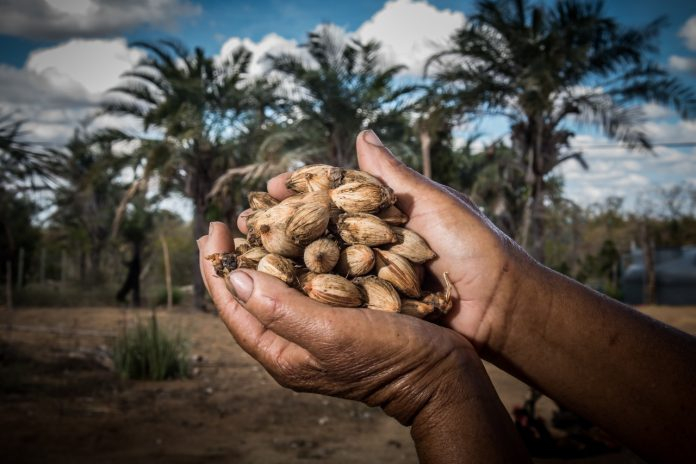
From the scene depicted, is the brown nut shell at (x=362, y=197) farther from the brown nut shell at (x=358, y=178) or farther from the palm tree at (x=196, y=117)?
the palm tree at (x=196, y=117)

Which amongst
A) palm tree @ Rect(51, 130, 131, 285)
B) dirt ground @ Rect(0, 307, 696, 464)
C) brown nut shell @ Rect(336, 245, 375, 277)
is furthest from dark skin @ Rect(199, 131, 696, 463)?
palm tree @ Rect(51, 130, 131, 285)

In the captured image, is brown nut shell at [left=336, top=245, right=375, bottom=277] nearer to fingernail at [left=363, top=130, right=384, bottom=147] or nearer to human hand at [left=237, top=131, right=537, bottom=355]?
human hand at [left=237, top=131, right=537, bottom=355]

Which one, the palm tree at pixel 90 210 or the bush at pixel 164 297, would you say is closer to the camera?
the bush at pixel 164 297

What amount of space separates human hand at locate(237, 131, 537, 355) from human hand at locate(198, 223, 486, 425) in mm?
332

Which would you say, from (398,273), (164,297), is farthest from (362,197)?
(164,297)

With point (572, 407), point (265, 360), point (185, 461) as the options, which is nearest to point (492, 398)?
point (572, 407)

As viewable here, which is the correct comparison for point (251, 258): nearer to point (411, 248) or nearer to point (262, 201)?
point (262, 201)

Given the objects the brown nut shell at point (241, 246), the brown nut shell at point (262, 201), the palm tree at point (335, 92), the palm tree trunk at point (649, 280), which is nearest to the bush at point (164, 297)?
the palm tree at point (335, 92)

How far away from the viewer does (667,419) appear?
67.6 inches

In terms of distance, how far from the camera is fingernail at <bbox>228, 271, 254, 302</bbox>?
5.55ft

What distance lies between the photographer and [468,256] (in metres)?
2.13

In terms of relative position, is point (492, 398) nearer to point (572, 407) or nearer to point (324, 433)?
point (572, 407)

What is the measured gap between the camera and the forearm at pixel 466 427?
1578 mm

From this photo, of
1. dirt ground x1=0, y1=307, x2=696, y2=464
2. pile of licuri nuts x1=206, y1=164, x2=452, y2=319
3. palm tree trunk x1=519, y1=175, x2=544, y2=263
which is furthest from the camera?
palm tree trunk x1=519, y1=175, x2=544, y2=263
